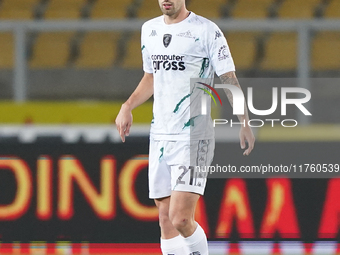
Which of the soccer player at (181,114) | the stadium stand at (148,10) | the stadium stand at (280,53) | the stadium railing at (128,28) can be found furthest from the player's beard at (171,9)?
the stadium stand at (148,10)

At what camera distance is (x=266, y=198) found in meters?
4.61

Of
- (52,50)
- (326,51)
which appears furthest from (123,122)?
Result: (52,50)

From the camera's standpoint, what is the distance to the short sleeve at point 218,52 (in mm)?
3553

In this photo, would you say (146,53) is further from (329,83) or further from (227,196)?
(329,83)

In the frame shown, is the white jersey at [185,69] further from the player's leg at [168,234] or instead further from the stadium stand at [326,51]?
the stadium stand at [326,51]

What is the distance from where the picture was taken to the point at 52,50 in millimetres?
7074

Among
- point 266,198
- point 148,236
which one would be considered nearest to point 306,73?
point 266,198

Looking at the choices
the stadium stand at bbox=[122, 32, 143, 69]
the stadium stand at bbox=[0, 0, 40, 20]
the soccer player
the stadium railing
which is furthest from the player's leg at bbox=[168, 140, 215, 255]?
the stadium stand at bbox=[0, 0, 40, 20]

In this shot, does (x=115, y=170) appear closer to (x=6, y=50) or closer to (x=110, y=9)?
(x=6, y=50)

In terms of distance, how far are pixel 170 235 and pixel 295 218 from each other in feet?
3.78

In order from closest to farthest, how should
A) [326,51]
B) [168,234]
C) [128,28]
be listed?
[168,234]
[128,28]
[326,51]

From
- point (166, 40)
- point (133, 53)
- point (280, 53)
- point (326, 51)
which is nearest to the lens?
point (166, 40)

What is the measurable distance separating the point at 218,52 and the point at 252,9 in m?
4.40

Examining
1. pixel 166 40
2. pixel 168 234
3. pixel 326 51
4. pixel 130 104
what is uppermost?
pixel 326 51
